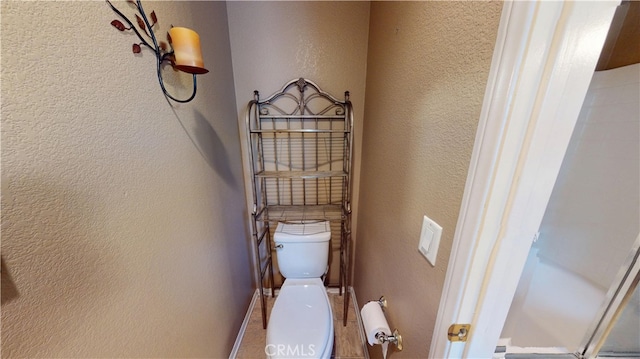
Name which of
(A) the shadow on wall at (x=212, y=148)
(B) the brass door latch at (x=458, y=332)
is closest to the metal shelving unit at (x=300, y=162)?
(A) the shadow on wall at (x=212, y=148)

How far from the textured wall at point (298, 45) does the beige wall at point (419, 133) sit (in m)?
0.18

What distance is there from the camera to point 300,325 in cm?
108

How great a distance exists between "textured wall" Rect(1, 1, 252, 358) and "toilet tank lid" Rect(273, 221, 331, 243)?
52 cm

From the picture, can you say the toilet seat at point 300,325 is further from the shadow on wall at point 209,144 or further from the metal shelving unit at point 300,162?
the shadow on wall at point 209,144

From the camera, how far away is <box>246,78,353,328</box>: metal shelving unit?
127 cm

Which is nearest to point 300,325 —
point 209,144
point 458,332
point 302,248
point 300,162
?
point 302,248

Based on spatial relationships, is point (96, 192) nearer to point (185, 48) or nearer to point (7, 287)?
point (7, 287)

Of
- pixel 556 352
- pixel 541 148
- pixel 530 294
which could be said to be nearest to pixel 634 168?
pixel 530 294

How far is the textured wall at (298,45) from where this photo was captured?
118cm

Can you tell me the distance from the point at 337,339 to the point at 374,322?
2.89ft

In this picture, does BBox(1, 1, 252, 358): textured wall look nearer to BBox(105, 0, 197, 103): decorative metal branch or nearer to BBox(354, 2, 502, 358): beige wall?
BBox(105, 0, 197, 103): decorative metal branch

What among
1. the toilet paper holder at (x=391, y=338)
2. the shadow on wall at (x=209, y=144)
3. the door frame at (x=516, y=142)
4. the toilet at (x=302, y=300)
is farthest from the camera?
the toilet at (x=302, y=300)

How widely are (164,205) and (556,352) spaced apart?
1.55 m

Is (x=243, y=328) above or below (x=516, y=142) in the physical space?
below
